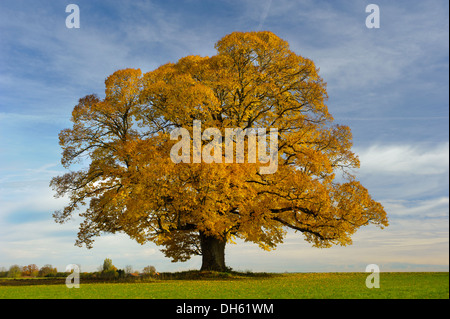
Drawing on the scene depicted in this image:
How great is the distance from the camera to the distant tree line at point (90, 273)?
29.3 m

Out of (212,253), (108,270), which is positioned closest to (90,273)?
(108,270)

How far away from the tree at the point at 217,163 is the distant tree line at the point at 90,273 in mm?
2253

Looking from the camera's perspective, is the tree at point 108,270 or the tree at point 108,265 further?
the tree at point 108,265

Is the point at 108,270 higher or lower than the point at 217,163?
lower

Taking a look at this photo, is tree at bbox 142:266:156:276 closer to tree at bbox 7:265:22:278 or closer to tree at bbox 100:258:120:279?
tree at bbox 100:258:120:279

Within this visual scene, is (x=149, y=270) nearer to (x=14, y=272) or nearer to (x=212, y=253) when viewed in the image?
(x=212, y=253)

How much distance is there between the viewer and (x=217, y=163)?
2294 centimetres

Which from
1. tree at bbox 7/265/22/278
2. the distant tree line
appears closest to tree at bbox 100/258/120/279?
the distant tree line

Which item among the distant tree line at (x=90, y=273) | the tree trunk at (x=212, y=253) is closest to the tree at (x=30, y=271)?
the distant tree line at (x=90, y=273)

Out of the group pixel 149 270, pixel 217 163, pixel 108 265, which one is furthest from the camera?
pixel 108 265

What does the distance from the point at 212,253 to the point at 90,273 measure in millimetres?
10039

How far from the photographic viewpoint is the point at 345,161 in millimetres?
27375

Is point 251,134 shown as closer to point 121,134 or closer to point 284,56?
point 284,56

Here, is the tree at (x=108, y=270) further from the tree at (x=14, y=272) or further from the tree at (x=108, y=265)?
the tree at (x=14, y=272)
